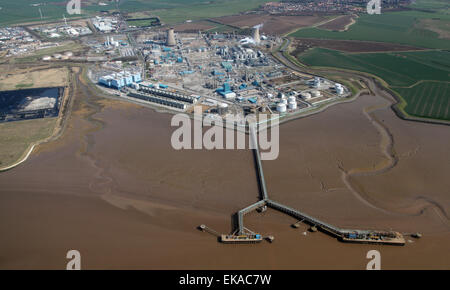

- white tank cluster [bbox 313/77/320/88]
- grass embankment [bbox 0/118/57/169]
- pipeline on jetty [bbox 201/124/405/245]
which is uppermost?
white tank cluster [bbox 313/77/320/88]

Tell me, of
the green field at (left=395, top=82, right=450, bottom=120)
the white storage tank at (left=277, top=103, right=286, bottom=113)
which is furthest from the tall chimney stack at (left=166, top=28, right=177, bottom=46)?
the green field at (left=395, top=82, right=450, bottom=120)

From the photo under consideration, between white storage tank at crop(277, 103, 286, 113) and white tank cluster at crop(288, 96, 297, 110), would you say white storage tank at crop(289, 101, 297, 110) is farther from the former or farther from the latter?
white storage tank at crop(277, 103, 286, 113)

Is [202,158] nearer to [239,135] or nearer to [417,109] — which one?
[239,135]

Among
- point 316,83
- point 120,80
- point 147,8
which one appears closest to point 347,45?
point 316,83

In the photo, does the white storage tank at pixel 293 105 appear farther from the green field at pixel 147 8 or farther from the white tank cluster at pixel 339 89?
the green field at pixel 147 8

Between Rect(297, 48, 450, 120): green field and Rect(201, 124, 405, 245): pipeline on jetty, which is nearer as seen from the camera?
Rect(201, 124, 405, 245): pipeline on jetty

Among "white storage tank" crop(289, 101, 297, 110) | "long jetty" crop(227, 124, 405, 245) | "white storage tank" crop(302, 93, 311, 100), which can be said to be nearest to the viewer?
"long jetty" crop(227, 124, 405, 245)
